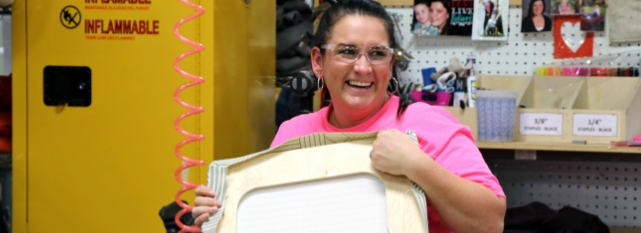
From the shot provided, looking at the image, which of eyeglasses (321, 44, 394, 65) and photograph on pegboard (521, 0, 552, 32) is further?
photograph on pegboard (521, 0, 552, 32)

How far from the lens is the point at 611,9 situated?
3.32 meters

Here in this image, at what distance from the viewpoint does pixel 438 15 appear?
11.4 ft

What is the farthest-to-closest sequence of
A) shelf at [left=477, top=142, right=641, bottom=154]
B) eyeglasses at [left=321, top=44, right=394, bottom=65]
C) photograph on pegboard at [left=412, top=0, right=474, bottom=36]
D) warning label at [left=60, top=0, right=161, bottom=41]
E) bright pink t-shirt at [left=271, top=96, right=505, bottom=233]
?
photograph on pegboard at [left=412, top=0, right=474, bottom=36]
shelf at [left=477, top=142, right=641, bottom=154]
warning label at [left=60, top=0, right=161, bottom=41]
eyeglasses at [left=321, top=44, right=394, bottom=65]
bright pink t-shirt at [left=271, top=96, right=505, bottom=233]

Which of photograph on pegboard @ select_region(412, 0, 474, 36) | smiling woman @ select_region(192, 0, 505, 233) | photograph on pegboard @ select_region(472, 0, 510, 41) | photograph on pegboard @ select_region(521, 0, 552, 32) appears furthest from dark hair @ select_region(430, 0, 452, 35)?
smiling woman @ select_region(192, 0, 505, 233)

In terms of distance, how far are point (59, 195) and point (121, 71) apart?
Answer: 1.70 feet

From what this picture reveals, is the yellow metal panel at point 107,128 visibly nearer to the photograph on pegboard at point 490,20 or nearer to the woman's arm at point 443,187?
the woman's arm at point 443,187

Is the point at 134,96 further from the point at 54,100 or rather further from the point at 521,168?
the point at 521,168

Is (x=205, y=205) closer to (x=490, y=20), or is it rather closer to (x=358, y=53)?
(x=358, y=53)

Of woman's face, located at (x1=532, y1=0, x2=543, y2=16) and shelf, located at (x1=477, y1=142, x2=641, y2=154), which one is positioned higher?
woman's face, located at (x1=532, y1=0, x2=543, y2=16)

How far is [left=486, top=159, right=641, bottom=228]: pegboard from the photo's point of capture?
11.2ft

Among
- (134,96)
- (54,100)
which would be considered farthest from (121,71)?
(54,100)

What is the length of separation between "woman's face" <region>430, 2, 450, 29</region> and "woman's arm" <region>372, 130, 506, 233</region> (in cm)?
201

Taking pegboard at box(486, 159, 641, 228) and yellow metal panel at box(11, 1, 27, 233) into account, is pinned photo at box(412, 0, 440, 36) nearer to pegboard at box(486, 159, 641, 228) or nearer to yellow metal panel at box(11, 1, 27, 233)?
pegboard at box(486, 159, 641, 228)

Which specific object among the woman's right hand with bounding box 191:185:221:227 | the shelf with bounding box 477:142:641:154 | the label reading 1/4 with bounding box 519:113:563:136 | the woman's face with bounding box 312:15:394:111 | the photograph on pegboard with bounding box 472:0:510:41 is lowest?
the woman's right hand with bounding box 191:185:221:227
